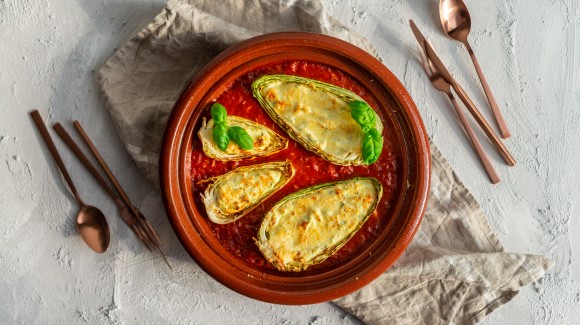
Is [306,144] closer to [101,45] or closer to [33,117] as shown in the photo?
[101,45]

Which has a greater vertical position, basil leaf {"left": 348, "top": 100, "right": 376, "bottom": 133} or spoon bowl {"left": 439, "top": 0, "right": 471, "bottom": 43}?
basil leaf {"left": 348, "top": 100, "right": 376, "bottom": 133}

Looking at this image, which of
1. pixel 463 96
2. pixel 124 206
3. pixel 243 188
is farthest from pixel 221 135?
pixel 463 96

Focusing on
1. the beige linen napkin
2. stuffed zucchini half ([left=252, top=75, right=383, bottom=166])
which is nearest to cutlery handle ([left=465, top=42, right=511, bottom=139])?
the beige linen napkin

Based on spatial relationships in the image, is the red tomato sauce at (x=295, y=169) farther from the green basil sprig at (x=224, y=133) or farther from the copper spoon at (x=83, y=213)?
the copper spoon at (x=83, y=213)

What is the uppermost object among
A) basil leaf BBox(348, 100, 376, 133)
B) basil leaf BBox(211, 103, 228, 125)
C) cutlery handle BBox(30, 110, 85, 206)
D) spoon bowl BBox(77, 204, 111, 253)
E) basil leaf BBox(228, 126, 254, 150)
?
cutlery handle BBox(30, 110, 85, 206)

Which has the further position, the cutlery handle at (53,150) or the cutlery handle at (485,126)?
the cutlery handle at (485,126)

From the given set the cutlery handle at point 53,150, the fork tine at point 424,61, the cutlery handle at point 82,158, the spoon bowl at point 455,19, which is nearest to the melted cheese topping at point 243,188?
the cutlery handle at point 82,158

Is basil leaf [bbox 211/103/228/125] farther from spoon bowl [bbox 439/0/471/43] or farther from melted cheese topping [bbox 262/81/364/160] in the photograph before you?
spoon bowl [bbox 439/0/471/43]
